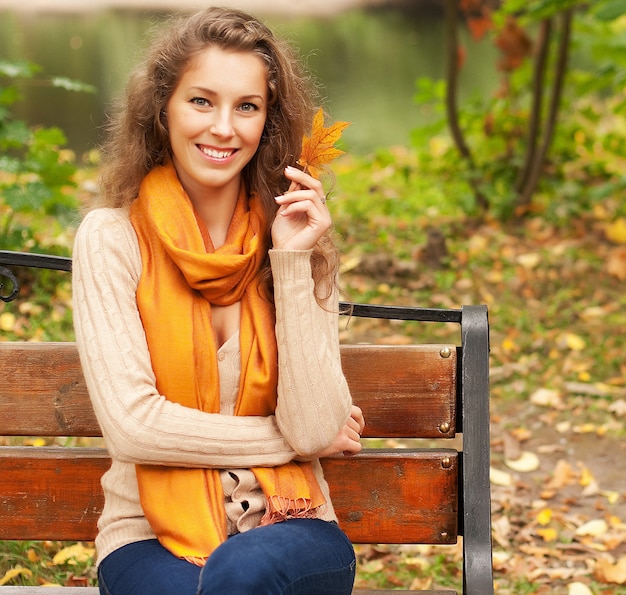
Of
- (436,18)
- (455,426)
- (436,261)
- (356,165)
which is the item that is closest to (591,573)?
(455,426)

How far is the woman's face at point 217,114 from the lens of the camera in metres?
2.09

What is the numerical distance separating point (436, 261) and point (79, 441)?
2.48m

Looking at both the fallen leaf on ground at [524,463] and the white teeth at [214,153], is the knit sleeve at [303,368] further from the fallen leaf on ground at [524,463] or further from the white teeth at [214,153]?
the fallen leaf on ground at [524,463]

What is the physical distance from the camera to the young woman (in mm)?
1976

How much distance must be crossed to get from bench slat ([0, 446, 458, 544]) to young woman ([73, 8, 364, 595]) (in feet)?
0.63

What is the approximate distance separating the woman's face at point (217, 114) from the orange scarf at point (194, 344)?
0.30 ft

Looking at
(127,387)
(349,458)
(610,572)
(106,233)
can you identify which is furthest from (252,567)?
(610,572)

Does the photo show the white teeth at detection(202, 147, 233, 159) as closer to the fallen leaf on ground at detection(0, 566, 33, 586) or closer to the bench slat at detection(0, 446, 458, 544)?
the bench slat at detection(0, 446, 458, 544)

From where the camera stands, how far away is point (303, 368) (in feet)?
6.79

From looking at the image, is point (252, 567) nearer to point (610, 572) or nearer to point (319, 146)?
point (319, 146)

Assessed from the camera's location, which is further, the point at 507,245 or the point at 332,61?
the point at 332,61

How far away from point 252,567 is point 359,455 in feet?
2.08

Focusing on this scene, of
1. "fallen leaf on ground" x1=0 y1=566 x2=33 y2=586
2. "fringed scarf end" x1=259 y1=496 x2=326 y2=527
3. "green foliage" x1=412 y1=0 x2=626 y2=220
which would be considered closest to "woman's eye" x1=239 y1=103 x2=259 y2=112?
"fringed scarf end" x1=259 y1=496 x2=326 y2=527

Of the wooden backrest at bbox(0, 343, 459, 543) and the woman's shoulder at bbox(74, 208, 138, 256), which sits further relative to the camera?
the wooden backrest at bbox(0, 343, 459, 543)
